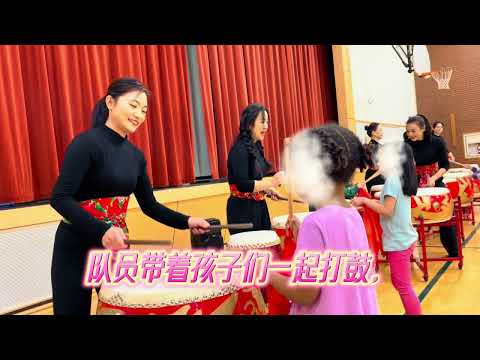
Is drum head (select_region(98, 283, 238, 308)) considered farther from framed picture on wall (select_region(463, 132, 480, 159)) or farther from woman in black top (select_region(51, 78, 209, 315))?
framed picture on wall (select_region(463, 132, 480, 159))

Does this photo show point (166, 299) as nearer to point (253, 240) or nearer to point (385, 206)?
point (253, 240)

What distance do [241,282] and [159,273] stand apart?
10.6 inches

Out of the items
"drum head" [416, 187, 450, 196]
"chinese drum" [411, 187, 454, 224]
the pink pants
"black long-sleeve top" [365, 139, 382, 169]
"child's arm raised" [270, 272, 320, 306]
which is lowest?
the pink pants

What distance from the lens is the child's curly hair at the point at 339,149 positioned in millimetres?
1050

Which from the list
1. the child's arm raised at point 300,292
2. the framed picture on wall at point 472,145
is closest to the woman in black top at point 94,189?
the child's arm raised at point 300,292

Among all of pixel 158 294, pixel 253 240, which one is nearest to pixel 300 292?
pixel 158 294

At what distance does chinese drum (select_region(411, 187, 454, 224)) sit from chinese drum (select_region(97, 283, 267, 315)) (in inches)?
87.8

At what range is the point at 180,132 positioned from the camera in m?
3.53

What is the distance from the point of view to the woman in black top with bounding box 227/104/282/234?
2.40 meters

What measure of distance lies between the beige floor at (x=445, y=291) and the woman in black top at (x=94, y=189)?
1243 millimetres

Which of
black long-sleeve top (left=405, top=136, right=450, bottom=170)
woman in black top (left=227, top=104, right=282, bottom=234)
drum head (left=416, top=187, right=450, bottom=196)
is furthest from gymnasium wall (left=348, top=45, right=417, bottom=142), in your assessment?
woman in black top (left=227, top=104, right=282, bottom=234)

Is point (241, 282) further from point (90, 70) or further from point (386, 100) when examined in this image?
point (386, 100)

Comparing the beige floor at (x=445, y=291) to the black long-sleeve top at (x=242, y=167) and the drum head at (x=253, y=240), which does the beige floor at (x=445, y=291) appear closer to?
the drum head at (x=253, y=240)

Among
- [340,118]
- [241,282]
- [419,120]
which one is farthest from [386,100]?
[241,282]
